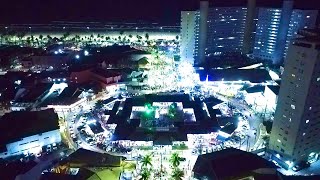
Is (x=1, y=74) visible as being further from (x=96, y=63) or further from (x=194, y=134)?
(x=194, y=134)

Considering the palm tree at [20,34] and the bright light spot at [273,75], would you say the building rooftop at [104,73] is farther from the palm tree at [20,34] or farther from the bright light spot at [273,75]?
the palm tree at [20,34]

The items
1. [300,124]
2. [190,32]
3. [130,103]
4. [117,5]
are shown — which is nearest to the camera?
[300,124]

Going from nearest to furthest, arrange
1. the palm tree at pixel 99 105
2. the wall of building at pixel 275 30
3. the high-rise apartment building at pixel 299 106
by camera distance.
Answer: the high-rise apartment building at pixel 299 106 < the palm tree at pixel 99 105 < the wall of building at pixel 275 30

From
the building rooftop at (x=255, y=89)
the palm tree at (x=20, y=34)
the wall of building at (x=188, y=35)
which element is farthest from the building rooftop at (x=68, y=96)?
the palm tree at (x=20, y=34)

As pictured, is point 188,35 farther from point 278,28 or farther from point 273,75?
point 273,75

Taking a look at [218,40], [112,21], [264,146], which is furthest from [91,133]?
[112,21]

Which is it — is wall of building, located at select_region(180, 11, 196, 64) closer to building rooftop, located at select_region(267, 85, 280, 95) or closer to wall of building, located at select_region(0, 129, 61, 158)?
building rooftop, located at select_region(267, 85, 280, 95)

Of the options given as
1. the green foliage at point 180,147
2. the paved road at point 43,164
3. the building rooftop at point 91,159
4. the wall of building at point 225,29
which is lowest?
the paved road at point 43,164
